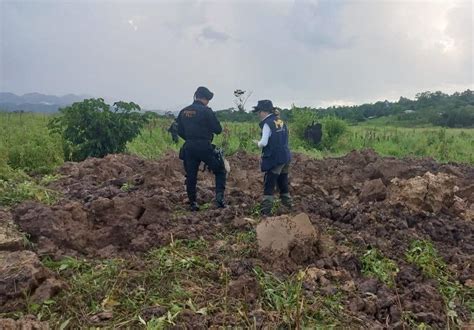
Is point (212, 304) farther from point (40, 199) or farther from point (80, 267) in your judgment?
point (40, 199)

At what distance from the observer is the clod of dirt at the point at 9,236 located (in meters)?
4.82

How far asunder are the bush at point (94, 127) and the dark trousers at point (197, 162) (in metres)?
5.56

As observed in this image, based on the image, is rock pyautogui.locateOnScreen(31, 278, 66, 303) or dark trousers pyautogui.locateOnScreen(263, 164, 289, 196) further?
dark trousers pyautogui.locateOnScreen(263, 164, 289, 196)

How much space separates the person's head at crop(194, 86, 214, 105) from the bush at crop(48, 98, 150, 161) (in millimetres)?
5616

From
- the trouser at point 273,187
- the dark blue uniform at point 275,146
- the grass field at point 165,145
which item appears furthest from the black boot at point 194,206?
the grass field at point 165,145

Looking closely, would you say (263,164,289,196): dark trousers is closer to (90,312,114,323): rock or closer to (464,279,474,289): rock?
(464,279,474,289): rock

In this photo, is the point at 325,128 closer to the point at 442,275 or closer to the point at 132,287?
the point at 442,275

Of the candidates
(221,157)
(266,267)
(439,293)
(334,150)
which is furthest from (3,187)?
(334,150)

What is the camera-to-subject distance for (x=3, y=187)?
280 inches

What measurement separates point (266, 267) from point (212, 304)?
2.67ft

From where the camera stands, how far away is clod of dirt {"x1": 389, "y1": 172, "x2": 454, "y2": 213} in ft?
22.0

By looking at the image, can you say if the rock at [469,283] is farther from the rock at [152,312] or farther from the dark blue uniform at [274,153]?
the rock at [152,312]

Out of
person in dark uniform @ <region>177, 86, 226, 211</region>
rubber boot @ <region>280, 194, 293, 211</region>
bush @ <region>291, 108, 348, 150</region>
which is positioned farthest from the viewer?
bush @ <region>291, 108, 348, 150</region>

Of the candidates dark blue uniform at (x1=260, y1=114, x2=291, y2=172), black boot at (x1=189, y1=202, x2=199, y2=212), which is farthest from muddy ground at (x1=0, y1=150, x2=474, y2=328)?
dark blue uniform at (x1=260, y1=114, x2=291, y2=172)
